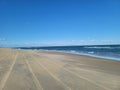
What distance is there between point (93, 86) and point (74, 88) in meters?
0.98

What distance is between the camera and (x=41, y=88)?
775cm

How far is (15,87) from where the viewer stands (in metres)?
8.00

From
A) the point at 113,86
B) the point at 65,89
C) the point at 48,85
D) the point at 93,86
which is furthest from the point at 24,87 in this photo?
the point at 113,86

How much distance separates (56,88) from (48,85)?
2.33 feet

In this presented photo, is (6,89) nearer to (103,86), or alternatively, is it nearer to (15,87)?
(15,87)

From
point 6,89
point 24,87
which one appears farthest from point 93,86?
point 6,89

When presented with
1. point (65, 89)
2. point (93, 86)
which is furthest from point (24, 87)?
point (93, 86)

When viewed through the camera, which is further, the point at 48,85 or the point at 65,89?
the point at 48,85

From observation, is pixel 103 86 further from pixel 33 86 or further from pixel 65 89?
pixel 33 86

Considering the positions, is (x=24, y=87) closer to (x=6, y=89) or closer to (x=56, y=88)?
(x=6, y=89)

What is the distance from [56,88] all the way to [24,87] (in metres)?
1.46

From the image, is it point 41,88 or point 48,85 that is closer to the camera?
point 41,88

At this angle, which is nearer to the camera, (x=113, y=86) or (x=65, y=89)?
(x=65, y=89)

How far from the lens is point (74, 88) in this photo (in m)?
7.71
